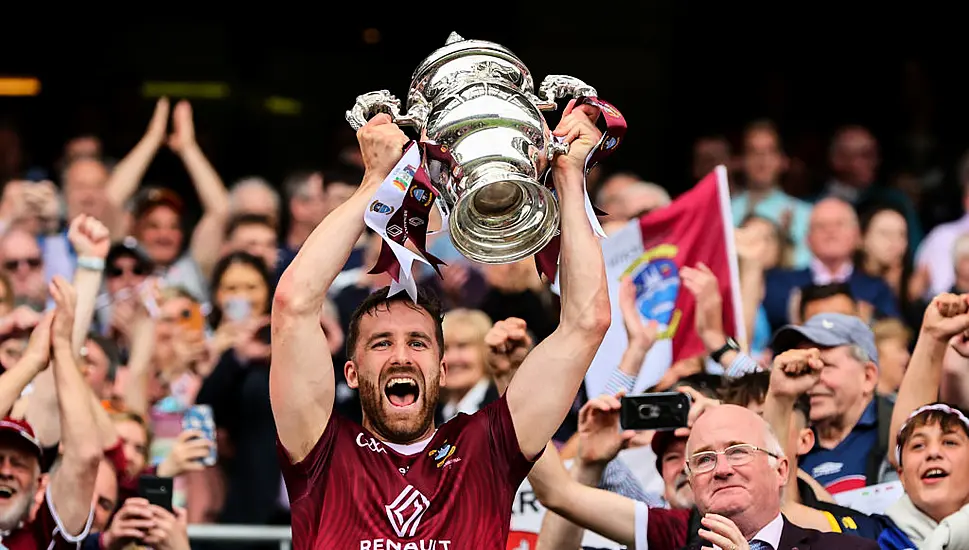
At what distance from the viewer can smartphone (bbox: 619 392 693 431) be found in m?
6.21

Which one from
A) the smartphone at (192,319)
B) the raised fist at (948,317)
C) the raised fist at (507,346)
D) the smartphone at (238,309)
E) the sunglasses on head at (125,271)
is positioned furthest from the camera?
the sunglasses on head at (125,271)

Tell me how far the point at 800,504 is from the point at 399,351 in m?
1.57

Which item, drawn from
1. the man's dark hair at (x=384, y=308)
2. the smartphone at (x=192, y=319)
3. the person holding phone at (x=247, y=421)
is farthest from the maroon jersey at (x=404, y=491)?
the smartphone at (x=192, y=319)

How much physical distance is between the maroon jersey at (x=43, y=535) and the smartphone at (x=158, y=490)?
303 mm

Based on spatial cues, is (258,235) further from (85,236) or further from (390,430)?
(390,430)

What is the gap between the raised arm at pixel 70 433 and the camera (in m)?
6.57

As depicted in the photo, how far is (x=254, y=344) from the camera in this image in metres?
8.53

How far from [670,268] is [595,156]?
2.73 metres

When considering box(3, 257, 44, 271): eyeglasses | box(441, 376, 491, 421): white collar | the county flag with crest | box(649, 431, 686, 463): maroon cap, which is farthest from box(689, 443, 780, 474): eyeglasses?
box(3, 257, 44, 271): eyeglasses

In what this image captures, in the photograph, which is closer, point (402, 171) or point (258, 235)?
point (402, 171)

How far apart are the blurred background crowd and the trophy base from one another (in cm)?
117

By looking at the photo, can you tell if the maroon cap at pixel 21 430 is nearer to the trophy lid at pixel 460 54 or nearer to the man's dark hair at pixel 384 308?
the man's dark hair at pixel 384 308

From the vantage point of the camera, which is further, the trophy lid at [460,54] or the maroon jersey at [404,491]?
the trophy lid at [460,54]

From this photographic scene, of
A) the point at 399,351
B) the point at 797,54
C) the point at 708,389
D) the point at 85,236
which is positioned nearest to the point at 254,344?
the point at 85,236
